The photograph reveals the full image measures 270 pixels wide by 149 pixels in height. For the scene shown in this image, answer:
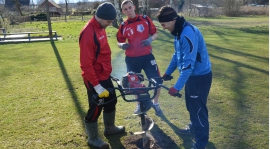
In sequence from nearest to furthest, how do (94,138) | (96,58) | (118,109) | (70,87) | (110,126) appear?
(96,58) → (94,138) → (110,126) → (118,109) → (70,87)

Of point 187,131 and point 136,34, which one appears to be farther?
point 136,34

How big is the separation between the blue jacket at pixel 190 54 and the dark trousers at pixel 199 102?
0.10m

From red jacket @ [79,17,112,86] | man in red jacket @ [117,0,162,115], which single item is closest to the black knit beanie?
red jacket @ [79,17,112,86]

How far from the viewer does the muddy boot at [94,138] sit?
331 cm

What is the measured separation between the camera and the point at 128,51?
4.07m

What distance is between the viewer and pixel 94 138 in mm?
3377


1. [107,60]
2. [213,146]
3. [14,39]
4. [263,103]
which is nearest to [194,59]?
[107,60]

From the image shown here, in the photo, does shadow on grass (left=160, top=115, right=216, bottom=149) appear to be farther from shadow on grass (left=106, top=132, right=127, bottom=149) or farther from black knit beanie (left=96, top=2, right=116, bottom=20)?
black knit beanie (left=96, top=2, right=116, bottom=20)

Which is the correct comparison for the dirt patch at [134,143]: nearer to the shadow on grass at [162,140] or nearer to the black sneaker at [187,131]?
the shadow on grass at [162,140]

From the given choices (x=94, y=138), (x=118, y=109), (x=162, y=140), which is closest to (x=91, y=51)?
(x=94, y=138)

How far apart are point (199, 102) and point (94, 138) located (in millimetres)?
1423

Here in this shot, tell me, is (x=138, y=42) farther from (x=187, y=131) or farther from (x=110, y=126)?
(x=187, y=131)

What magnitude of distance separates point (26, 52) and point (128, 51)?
7645 mm

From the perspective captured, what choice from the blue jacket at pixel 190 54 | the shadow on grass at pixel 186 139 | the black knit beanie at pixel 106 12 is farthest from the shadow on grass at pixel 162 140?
the black knit beanie at pixel 106 12
